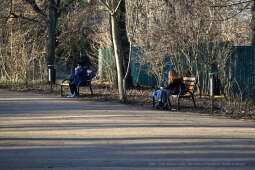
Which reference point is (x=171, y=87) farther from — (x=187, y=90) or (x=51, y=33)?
(x=51, y=33)

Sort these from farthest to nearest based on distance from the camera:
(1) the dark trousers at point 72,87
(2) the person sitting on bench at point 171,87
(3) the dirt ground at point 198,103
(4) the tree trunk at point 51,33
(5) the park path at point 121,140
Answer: (4) the tree trunk at point 51,33
(1) the dark trousers at point 72,87
(2) the person sitting on bench at point 171,87
(3) the dirt ground at point 198,103
(5) the park path at point 121,140

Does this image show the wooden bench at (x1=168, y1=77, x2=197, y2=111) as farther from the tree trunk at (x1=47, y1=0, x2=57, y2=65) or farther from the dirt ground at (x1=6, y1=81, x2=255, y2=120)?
the tree trunk at (x1=47, y1=0, x2=57, y2=65)

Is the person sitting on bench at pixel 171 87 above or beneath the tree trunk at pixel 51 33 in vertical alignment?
beneath

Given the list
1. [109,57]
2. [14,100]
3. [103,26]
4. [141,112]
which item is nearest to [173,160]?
[141,112]

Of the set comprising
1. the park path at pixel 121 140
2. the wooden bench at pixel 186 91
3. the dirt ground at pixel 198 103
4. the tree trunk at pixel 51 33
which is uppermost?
the tree trunk at pixel 51 33

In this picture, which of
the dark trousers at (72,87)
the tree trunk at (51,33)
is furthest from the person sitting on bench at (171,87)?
the tree trunk at (51,33)

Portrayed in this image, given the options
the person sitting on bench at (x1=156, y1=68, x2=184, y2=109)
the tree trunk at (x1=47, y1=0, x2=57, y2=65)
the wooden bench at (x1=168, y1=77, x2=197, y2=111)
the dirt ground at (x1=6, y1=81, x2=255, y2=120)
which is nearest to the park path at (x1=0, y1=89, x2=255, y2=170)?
the person sitting on bench at (x1=156, y1=68, x2=184, y2=109)

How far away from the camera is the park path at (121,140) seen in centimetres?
633

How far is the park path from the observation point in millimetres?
6332

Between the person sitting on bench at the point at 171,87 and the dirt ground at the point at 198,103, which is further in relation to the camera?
the person sitting on bench at the point at 171,87

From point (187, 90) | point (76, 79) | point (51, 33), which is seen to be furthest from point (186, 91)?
point (51, 33)

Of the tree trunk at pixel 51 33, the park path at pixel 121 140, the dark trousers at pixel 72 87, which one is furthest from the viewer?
the tree trunk at pixel 51 33

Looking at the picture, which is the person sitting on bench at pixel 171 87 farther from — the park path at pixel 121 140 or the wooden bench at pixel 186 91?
the park path at pixel 121 140

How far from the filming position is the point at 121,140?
25.8 ft
